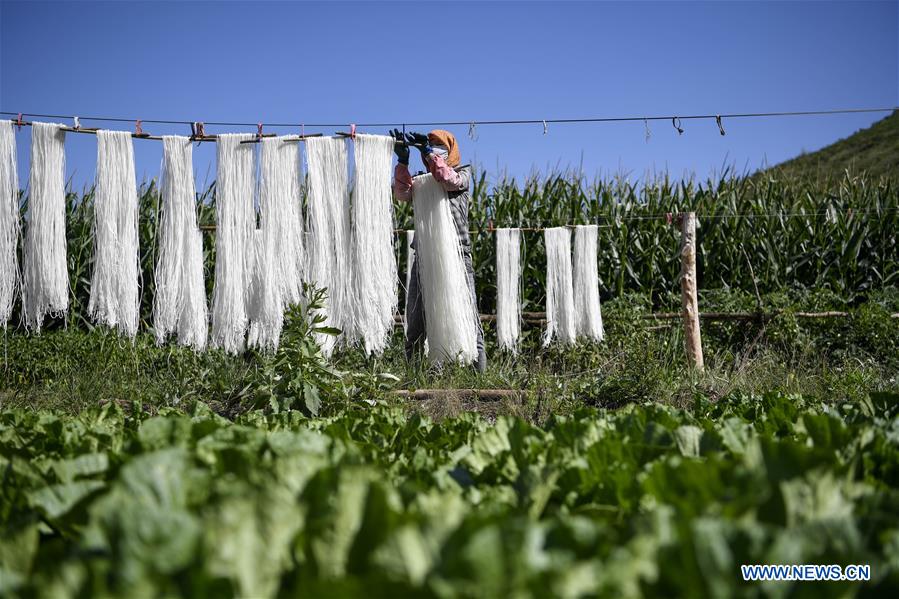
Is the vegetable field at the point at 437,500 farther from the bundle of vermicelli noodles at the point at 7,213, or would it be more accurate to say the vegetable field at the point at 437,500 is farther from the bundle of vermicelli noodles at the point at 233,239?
the bundle of vermicelli noodles at the point at 7,213

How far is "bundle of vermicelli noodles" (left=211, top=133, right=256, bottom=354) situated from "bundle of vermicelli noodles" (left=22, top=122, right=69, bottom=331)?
1.18 m

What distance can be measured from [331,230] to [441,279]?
953 mm

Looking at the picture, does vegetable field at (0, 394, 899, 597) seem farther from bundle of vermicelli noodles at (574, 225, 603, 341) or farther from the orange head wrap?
bundle of vermicelli noodles at (574, 225, 603, 341)

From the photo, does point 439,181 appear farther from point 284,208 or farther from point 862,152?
point 862,152

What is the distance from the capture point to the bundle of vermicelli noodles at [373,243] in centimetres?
532

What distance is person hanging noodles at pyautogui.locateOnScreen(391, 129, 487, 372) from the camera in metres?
5.66

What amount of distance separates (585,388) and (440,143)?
7.93ft

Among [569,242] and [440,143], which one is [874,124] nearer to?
[569,242]

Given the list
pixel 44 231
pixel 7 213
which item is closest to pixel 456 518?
pixel 44 231

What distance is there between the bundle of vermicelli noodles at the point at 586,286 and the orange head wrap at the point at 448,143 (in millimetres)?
2279

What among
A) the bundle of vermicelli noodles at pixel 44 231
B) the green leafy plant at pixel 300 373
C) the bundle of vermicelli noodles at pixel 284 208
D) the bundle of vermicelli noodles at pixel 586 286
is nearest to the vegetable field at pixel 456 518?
the green leafy plant at pixel 300 373

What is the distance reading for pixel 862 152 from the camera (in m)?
25.9

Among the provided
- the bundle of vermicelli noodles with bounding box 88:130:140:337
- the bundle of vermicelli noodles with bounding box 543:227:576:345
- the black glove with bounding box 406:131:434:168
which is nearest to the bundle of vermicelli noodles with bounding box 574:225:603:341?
the bundle of vermicelli noodles with bounding box 543:227:576:345

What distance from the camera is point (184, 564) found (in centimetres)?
86
